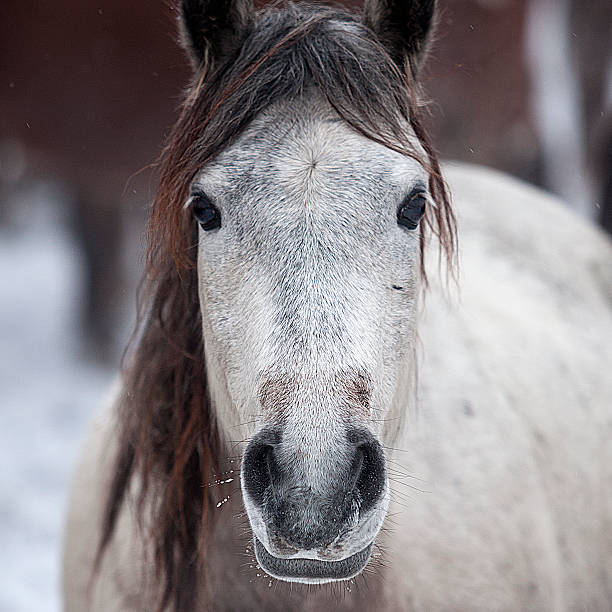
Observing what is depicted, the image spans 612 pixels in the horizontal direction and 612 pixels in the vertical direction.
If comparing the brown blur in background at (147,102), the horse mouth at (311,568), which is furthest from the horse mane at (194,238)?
the brown blur in background at (147,102)

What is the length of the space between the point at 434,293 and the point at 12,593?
90.5 inches

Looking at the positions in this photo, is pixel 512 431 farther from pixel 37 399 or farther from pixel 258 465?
pixel 37 399

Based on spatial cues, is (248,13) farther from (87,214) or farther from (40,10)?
(87,214)

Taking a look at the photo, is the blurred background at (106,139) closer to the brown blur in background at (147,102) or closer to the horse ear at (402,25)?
the brown blur in background at (147,102)

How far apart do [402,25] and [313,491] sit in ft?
3.15

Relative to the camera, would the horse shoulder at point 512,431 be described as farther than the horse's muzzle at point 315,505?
Yes

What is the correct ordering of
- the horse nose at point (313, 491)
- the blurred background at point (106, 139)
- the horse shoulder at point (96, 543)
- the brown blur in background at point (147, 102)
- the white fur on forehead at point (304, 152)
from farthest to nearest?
1. the brown blur in background at point (147, 102)
2. the blurred background at point (106, 139)
3. the horse shoulder at point (96, 543)
4. the white fur on forehead at point (304, 152)
5. the horse nose at point (313, 491)

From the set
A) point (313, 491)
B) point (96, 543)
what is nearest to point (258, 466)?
point (313, 491)

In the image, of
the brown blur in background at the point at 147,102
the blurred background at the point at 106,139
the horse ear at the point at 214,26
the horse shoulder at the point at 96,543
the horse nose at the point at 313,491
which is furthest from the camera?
the brown blur in background at the point at 147,102

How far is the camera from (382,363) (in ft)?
4.35

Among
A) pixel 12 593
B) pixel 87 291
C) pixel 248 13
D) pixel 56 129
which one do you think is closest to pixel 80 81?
pixel 56 129

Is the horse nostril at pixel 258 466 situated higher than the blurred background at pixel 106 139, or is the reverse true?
the horse nostril at pixel 258 466

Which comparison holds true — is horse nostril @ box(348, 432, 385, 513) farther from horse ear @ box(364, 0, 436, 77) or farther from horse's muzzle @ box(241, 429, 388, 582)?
horse ear @ box(364, 0, 436, 77)

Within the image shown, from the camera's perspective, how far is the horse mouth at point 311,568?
47.3 inches
